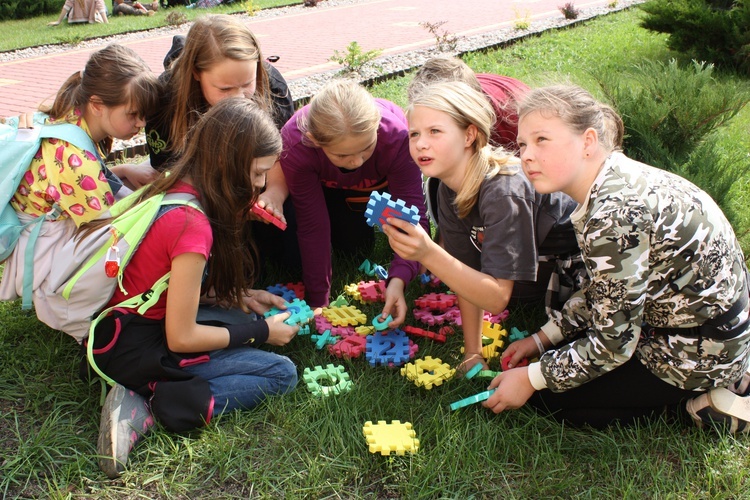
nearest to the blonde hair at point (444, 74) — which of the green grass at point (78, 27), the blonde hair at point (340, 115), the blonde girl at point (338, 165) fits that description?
the blonde girl at point (338, 165)

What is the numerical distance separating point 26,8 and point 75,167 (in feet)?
48.1

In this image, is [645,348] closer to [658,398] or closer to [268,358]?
[658,398]

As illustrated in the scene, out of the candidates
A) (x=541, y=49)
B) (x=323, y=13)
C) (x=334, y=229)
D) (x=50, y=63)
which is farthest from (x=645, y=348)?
(x=323, y=13)

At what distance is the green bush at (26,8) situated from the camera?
14361 millimetres

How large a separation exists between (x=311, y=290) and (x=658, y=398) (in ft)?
5.25

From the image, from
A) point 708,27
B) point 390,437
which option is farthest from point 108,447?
point 708,27

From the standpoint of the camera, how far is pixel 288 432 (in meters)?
2.34

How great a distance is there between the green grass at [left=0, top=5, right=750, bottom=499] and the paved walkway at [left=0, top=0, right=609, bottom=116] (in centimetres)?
395

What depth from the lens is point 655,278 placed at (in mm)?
2100

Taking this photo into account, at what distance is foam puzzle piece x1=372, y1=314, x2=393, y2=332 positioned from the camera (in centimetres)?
281

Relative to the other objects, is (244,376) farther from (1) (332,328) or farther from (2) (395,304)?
(2) (395,304)

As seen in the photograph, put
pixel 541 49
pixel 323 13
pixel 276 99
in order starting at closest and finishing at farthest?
1. pixel 276 99
2. pixel 541 49
3. pixel 323 13

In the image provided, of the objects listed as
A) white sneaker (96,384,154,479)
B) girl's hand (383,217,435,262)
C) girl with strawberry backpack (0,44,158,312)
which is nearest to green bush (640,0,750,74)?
girl's hand (383,217,435,262)

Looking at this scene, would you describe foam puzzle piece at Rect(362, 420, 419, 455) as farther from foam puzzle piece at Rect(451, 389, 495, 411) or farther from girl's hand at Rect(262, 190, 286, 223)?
girl's hand at Rect(262, 190, 286, 223)
